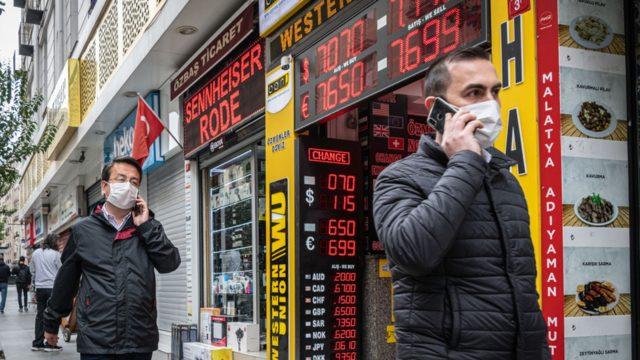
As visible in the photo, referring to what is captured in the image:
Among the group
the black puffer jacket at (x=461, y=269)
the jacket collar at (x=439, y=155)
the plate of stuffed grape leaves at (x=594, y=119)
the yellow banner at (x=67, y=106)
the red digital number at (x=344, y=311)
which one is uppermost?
the yellow banner at (x=67, y=106)

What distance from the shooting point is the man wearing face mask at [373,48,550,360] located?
187 centimetres

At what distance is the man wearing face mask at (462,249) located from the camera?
6.14ft

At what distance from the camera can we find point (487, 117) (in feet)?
6.63

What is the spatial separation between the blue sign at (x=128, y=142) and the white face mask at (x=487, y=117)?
10.5 m

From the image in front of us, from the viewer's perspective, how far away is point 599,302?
12.2 ft

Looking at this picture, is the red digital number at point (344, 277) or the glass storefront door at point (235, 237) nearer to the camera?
the red digital number at point (344, 277)

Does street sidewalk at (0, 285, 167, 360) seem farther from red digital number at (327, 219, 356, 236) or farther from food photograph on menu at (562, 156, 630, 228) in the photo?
food photograph on menu at (562, 156, 630, 228)

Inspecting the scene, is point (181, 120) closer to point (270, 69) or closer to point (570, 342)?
point (270, 69)

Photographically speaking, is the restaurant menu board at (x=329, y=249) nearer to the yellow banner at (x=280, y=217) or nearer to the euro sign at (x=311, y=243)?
the euro sign at (x=311, y=243)

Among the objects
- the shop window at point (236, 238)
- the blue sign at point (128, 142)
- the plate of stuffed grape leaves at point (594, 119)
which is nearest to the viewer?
the plate of stuffed grape leaves at point (594, 119)

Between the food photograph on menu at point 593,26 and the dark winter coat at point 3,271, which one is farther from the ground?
the food photograph on menu at point 593,26

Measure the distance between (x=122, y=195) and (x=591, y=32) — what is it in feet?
8.93

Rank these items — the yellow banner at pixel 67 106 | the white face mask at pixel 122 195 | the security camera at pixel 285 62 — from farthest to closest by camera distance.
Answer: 1. the yellow banner at pixel 67 106
2. the security camera at pixel 285 62
3. the white face mask at pixel 122 195

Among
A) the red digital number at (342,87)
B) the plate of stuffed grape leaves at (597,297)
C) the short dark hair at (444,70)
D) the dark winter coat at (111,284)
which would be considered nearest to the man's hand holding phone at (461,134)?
the short dark hair at (444,70)
